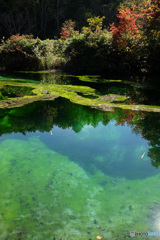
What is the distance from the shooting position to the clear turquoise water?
2084mm

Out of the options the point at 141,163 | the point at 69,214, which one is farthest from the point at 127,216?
the point at 141,163

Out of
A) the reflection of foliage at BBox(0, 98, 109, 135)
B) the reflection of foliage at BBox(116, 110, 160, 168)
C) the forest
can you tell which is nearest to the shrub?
the forest

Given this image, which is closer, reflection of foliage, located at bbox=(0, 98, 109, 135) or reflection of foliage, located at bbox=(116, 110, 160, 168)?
reflection of foliage, located at bbox=(116, 110, 160, 168)

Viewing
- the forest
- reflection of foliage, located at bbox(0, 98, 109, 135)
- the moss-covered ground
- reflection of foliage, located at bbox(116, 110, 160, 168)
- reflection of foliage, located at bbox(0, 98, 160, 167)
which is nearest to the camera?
reflection of foliage, located at bbox(116, 110, 160, 168)

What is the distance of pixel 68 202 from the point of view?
7.86 ft

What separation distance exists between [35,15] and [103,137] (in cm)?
3046

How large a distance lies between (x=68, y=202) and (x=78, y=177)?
20.8 inches

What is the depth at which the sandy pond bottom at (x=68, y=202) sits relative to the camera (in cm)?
203

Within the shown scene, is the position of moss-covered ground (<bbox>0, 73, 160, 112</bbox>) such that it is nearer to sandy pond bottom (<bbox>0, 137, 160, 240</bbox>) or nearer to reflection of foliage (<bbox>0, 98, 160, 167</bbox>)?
reflection of foliage (<bbox>0, 98, 160, 167</bbox>)

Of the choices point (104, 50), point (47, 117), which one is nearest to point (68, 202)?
point (47, 117)

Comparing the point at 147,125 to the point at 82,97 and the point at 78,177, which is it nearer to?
the point at 78,177

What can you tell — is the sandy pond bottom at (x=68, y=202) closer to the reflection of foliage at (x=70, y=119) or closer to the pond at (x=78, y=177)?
the pond at (x=78, y=177)

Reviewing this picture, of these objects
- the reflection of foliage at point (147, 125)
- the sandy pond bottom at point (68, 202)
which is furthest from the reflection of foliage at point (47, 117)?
the sandy pond bottom at point (68, 202)

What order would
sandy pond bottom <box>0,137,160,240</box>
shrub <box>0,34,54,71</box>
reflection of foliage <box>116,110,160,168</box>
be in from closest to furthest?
sandy pond bottom <box>0,137,160,240</box> → reflection of foliage <box>116,110,160,168</box> → shrub <box>0,34,54,71</box>
